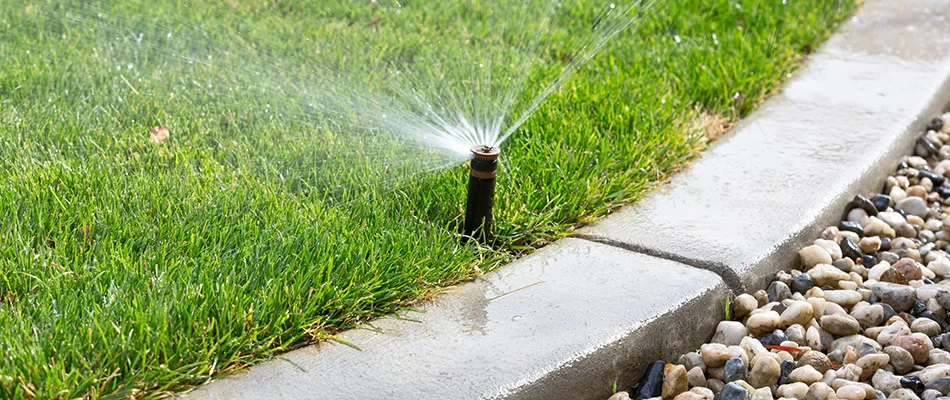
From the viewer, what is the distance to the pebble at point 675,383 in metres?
2.29

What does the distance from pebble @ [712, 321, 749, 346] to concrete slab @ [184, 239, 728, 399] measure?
0.03 m

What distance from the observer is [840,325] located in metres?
2.55

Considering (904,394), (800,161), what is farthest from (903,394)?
(800,161)

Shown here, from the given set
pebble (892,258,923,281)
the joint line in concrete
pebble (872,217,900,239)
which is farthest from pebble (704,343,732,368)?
pebble (872,217,900,239)

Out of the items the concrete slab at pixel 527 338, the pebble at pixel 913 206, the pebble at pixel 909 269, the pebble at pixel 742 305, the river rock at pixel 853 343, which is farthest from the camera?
the pebble at pixel 913 206

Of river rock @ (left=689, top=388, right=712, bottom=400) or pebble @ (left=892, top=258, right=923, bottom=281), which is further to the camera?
pebble @ (left=892, top=258, right=923, bottom=281)

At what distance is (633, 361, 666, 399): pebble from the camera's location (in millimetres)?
2293

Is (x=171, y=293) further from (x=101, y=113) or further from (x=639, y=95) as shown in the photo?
(x=639, y=95)

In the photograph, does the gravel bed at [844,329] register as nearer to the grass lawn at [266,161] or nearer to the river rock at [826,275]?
the river rock at [826,275]

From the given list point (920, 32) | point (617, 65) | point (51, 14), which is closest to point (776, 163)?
point (617, 65)

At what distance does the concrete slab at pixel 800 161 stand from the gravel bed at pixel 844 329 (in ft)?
0.28

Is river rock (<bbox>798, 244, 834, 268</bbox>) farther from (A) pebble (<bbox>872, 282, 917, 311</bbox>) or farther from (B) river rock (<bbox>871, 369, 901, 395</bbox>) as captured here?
(B) river rock (<bbox>871, 369, 901, 395</bbox>)

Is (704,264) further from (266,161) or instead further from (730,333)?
(266,161)

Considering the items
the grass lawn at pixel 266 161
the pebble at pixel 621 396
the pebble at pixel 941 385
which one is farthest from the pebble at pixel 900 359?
the grass lawn at pixel 266 161
